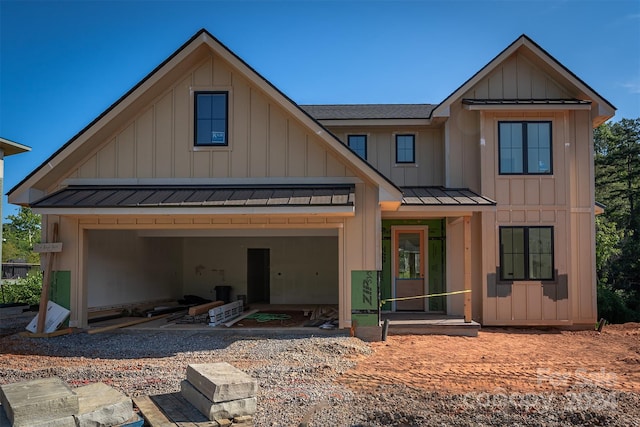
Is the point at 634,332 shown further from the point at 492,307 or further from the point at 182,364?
the point at 182,364

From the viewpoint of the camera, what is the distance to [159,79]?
11.2 metres

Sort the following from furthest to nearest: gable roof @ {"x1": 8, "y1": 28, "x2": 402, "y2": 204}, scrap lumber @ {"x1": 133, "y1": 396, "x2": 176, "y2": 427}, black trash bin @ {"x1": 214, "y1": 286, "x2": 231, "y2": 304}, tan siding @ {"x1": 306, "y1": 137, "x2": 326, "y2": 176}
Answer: black trash bin @ {"x1": 214, "y1": 286, "x2": 231, "y2": 304} < tan siding @ {"x1": 306, "y1": 137, "x2": 326, "y2": 176} < gable roof @ {"x1": 8, "y1": 28, "x2": 402, "y2": 204} < scrap lumber @ {"x1": 133, "y1": 396, "x2": 176, "y2": 427}

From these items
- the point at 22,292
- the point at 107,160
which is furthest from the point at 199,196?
the point at 22,292

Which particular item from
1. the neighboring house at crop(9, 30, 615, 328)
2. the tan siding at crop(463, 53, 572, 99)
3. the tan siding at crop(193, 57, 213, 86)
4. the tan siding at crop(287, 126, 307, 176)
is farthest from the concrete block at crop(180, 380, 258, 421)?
the tan siding at crop(463, 53, 572, 99)

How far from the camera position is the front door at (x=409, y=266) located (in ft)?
48.6

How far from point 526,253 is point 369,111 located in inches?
253

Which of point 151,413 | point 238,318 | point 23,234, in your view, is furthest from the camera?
point 23,234

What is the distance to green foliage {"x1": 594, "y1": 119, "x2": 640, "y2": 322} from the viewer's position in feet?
65.2

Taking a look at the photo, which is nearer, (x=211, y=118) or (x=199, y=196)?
(x=199, y=196)

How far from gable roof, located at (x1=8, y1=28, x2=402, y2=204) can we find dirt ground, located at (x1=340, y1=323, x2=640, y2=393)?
150 inches

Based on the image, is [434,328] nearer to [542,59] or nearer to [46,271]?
[542,59]

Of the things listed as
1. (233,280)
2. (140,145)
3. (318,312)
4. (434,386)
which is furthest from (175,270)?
(434,386)

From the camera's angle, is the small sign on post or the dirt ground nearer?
the dirt ground

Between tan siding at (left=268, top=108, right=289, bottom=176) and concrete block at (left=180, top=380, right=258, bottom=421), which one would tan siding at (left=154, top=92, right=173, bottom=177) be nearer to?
tan siding at (left=268, top=108, right=289, bottom=176)
